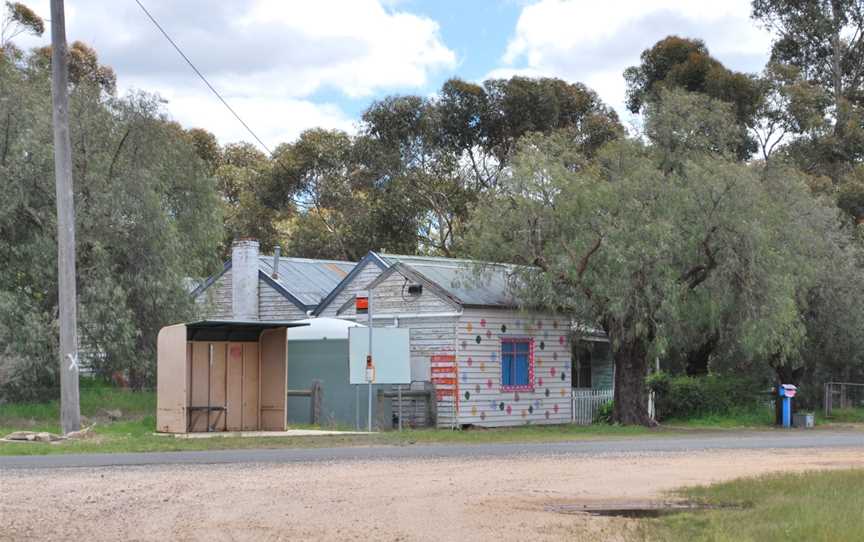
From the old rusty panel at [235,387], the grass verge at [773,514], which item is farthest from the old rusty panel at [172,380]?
the grass verge at [773,514]

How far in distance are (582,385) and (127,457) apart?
18877mm

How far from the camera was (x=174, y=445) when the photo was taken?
2125 cm

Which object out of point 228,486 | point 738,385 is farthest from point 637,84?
point 228,486

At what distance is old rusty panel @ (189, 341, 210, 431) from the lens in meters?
25.7

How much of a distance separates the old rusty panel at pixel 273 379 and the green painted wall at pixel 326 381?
2.19 m

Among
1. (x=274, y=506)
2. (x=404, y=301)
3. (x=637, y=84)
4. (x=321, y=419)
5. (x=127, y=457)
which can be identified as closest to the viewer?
(x=274, y=506)

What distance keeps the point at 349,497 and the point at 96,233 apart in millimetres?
17102

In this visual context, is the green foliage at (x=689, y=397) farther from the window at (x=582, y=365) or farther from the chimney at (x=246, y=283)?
the chimney at (x=246, y=283)

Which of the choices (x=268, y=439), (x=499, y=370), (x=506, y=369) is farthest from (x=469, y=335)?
(x=268, y=439)

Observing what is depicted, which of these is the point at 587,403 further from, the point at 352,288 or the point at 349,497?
the point at 349,497

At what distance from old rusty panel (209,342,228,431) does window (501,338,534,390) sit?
8001 millimetres

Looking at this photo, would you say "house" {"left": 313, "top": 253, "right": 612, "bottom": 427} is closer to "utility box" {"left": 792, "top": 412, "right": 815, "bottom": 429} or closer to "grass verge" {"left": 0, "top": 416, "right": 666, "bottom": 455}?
"grass verge" {"left": 0, "top": 416, "right": 666, "bottom": 455}

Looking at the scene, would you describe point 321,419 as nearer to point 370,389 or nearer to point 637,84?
point 370,389

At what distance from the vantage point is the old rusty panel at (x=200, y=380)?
25734 millimetres
